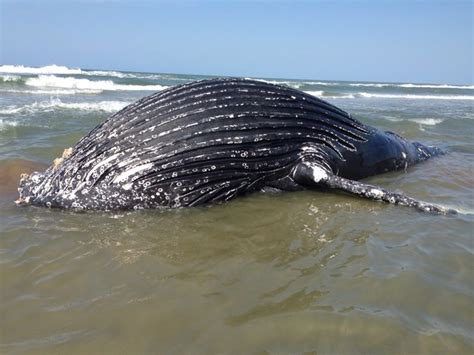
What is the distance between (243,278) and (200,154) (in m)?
1.64

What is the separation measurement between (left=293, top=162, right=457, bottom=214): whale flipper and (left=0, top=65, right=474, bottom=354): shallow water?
0.33 feet

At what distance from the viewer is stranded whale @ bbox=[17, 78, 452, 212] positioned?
14.2 feet

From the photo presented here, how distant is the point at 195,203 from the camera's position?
4.54 m

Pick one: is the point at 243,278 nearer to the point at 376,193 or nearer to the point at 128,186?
the point at 128,186

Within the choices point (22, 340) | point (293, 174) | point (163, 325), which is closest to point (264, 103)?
point (293, 174)

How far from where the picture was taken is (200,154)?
4.43 m

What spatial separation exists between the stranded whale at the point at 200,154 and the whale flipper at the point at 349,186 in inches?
0.4

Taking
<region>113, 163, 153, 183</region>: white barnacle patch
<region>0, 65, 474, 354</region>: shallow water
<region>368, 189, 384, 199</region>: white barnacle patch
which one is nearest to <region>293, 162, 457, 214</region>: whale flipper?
<region>368, 189, 384, 199</region>: white barnacle patch

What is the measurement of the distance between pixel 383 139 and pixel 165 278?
162 inches

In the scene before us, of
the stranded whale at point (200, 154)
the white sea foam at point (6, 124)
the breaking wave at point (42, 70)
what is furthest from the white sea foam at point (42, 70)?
the stranded whale at point (200, 154)

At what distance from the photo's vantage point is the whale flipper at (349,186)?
15.2ft

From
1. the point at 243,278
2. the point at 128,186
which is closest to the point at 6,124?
the point at 128,186

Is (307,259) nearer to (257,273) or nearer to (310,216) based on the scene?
(257,273)

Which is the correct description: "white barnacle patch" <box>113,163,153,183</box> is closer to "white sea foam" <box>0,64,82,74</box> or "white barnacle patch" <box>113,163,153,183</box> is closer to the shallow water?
the shallow water
